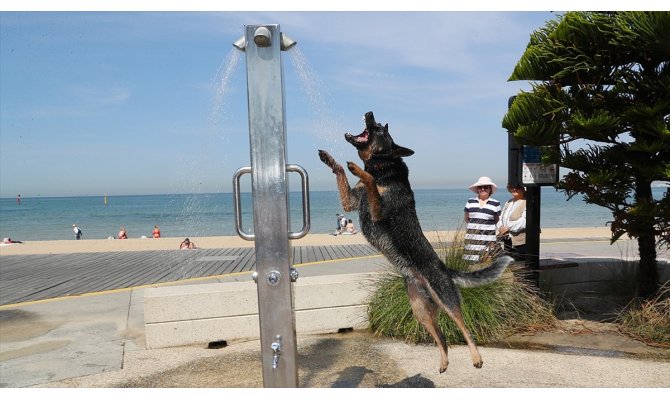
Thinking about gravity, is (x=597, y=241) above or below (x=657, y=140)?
below

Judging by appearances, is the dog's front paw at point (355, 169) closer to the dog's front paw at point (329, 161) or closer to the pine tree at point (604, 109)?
the dog's front paw at point (329, 161)

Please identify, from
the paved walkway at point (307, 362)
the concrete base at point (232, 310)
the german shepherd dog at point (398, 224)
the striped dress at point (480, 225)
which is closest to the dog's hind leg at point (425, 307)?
the german shepherd dog at point (398, 224)

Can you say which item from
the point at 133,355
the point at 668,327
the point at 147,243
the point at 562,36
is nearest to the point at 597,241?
the point at 668,327

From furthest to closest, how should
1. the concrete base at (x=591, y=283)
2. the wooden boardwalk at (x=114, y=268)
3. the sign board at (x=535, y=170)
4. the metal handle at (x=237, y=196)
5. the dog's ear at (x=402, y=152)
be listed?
the wooden boardwalk at (x=114, y=268) < the concrete base at (x=591, y=283) < the sign board at (x=535, y=170) < the dog's ear at (x=402, y=152) < the metal handle at (x=237, y=196)

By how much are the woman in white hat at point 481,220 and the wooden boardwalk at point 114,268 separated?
4.89m

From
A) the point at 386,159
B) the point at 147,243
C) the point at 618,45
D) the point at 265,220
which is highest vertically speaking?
the point at 618,45

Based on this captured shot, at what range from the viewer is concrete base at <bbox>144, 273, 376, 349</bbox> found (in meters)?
5.49

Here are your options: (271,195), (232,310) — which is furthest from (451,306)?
(232,310)

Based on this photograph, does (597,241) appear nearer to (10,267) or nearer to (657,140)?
(657,140)

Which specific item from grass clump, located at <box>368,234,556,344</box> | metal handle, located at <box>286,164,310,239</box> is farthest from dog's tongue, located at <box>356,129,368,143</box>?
grass clump, located at <box>368,234,556,344</box>

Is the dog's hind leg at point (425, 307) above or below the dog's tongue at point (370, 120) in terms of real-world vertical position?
below

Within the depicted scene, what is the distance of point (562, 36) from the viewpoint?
5.42m

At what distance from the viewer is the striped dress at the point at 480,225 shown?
618 centimetres

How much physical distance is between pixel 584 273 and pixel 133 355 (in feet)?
19.9
